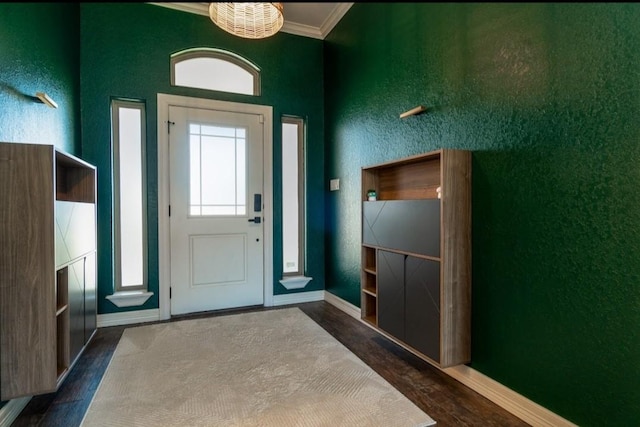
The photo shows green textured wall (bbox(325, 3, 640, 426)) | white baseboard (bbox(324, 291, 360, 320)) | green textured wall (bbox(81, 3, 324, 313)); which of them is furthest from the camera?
white baseboard (bbox(324, 291, 360, 320))

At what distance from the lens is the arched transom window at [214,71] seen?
11.0 feet

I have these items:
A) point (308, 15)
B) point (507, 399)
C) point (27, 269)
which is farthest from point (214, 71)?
point (507, 399)

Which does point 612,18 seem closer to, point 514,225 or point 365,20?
point 514,225

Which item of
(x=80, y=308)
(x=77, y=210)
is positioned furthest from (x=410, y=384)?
(x=77, y=210)

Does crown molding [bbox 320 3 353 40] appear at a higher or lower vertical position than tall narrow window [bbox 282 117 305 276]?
higher

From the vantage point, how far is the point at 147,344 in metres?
2.62

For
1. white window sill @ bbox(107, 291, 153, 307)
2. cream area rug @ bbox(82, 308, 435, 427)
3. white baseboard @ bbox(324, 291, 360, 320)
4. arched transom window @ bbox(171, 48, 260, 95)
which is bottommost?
cream area rug @ bbox(82, 308, 435, 427)

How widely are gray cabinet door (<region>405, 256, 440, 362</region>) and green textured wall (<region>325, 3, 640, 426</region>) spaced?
0.25 metres

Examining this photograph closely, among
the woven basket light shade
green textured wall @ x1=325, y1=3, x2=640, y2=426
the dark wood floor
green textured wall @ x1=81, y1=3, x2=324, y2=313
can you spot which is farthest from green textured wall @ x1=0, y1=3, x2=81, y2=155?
green textured wall @ x1=325, y1=3, x2=640, y2=426

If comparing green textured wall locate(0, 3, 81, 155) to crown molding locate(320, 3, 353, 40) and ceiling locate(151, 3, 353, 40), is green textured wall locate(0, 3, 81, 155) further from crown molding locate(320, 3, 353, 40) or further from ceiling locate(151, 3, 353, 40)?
crown molding locate(320, 3, 353, 40)

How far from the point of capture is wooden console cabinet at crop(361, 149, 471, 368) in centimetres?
191

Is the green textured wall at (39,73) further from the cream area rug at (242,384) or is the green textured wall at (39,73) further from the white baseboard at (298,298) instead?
the white baseboard at (298,298)

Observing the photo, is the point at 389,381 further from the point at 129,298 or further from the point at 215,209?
the point at 129,298

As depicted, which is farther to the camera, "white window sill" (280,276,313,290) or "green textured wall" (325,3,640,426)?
"white window sill" (280,276,313,290)
